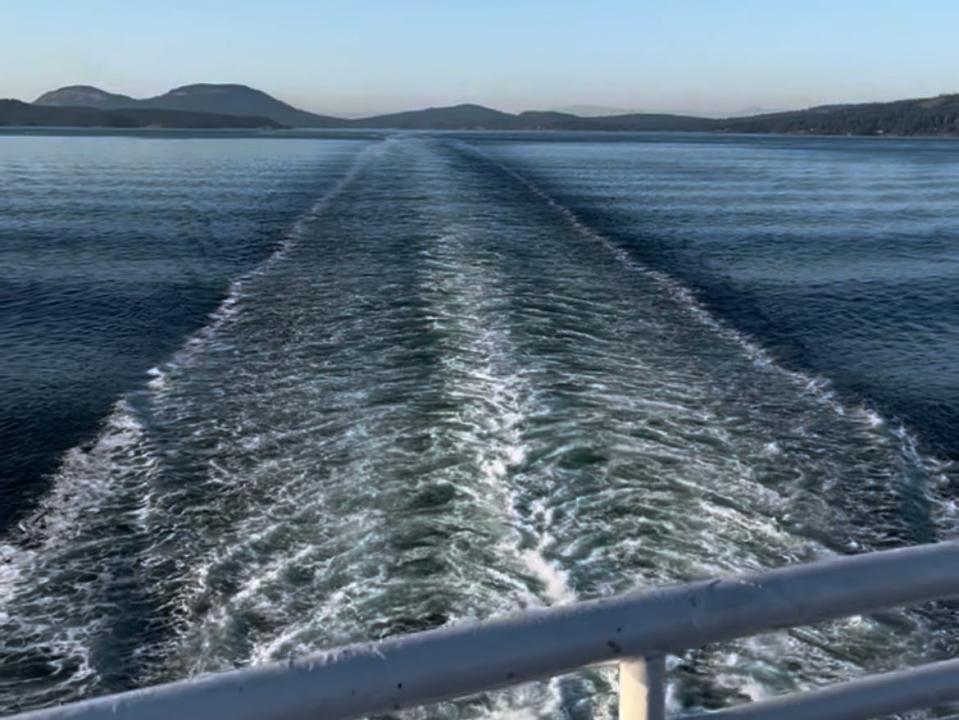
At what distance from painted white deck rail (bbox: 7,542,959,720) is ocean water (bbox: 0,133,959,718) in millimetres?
3367

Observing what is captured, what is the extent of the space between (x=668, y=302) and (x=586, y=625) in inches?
617

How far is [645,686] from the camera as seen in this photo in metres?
1.83

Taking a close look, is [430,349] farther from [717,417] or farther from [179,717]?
[179,717]

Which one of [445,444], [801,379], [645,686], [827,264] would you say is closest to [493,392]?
[445,444]

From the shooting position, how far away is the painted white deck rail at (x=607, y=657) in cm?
160

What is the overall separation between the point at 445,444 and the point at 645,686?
745 centimetres

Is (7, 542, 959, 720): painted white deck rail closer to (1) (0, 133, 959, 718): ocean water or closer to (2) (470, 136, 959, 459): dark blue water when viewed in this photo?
(1) (0, 133, 959, 718): ocean water

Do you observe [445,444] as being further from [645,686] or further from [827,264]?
[827,264]

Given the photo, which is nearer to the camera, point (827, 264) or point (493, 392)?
point (493, 392)

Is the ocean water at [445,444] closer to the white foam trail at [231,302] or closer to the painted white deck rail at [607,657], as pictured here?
the white foam trail at [231,302]

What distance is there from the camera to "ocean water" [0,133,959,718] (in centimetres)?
608

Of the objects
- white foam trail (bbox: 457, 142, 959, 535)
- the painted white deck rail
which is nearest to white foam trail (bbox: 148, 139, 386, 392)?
white foam trail (bbox: 457, 142, 959, 535)

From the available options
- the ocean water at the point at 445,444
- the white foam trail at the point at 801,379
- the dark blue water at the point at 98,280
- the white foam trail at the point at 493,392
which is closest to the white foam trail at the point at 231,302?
the ocean water at the point at 445,444

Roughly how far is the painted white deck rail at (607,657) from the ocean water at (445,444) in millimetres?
3367
